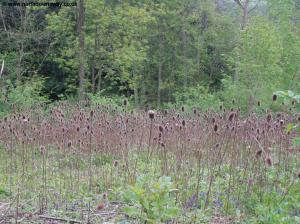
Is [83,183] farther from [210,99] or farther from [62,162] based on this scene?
[210,99]

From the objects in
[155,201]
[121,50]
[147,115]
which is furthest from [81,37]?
[155,201]

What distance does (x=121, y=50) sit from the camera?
17641 mm

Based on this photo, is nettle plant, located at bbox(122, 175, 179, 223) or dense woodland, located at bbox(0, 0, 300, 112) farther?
dense woodland, located at bbox(0, 0, 300, 112)

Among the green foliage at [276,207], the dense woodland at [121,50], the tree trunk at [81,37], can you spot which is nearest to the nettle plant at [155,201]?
the green foliage at [276,207]

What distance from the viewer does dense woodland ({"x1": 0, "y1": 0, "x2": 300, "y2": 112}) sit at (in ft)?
56.0

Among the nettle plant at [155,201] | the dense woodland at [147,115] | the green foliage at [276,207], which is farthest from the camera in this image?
the dense woodland at [147,115]

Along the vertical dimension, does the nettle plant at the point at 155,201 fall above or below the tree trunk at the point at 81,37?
below

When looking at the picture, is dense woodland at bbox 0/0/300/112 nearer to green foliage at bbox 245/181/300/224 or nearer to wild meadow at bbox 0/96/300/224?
wild meadow at bbox 0/96/300/224

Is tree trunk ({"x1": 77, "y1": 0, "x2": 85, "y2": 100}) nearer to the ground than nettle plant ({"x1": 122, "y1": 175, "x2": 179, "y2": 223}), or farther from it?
farther from it

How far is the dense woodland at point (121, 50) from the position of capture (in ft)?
56.0

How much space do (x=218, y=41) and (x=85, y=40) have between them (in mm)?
13864

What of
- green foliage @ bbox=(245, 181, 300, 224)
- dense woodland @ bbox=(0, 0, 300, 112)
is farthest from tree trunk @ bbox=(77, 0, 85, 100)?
green foliage @ bbox=(245, 181, 300, 224)

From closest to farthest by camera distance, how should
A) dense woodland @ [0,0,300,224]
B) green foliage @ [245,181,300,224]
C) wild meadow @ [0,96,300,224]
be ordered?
1. wild meadow @ [0,96,300,224]
2. green foliage @ [245,181,300,224]
3. dense woodland @ [0,0,300,224]

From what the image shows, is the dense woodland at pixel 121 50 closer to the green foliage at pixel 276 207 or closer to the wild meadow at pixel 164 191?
the wild meadow at pixel 164 191
